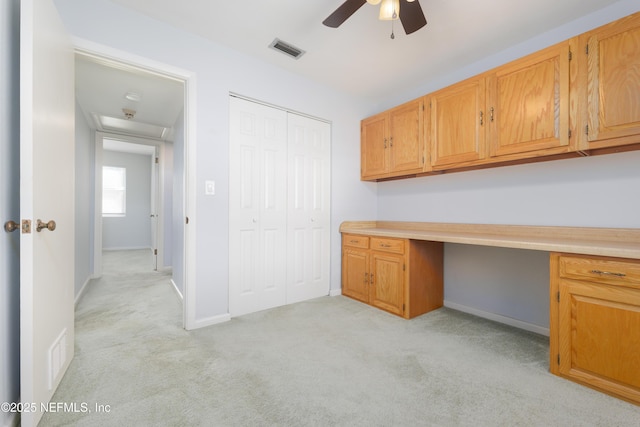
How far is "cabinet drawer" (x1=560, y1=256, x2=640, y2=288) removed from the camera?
1.44 m

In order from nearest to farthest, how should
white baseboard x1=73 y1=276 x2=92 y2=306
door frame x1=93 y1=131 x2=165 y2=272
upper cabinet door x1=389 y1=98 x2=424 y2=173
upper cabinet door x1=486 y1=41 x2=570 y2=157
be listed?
upper cabinet door x1=486 y1=41 x2=570 y2=157, upper cabinet door x1=389 y1=98 x2=424 y2=173, white baseboard x1=73 y1=276 x2=92 y2=306, door frame x1=93 y1=131 x2=165 y2=272

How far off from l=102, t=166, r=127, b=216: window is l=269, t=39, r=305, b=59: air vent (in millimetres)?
6729

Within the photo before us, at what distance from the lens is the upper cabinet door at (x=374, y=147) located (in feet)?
10.7

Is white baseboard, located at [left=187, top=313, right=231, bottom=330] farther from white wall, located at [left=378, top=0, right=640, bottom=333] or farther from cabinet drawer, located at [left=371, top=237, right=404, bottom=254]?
white wall, located at [left=378, top=0, right=640, bottom=333]

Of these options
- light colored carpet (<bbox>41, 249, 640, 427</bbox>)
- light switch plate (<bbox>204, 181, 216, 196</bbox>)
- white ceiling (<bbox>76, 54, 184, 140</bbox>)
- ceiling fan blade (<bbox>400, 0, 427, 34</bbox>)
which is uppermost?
white ceiling (<bbox>76, 54, 184, 140</bbox>)

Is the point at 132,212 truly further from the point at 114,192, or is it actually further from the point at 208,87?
the point at 208,87

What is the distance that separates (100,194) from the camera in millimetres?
4160

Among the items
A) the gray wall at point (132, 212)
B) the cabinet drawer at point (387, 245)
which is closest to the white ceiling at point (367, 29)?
the cabinet drawer at point (387, 245)

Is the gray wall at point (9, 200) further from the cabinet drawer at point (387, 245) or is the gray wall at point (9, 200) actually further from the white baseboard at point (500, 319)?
the white baseboard at point (500, 319)

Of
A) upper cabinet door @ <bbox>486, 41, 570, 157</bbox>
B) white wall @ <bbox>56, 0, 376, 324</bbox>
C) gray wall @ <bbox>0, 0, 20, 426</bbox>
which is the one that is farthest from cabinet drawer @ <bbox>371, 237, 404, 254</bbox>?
gray wall @ <bbox>0, 0, 20, 426</bbox>

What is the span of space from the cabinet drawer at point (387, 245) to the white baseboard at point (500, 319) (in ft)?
3.10

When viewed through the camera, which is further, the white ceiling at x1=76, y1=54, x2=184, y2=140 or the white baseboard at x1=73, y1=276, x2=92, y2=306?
the white baseboard at x1=73, y1=276, x2=92, y2=306

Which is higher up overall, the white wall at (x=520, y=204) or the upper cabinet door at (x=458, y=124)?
the upper cabinet door at (x=458, y=124)

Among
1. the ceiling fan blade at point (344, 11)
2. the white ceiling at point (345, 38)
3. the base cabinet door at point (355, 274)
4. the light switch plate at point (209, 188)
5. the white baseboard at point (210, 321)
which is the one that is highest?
the white ceiling at point (345, 38)
